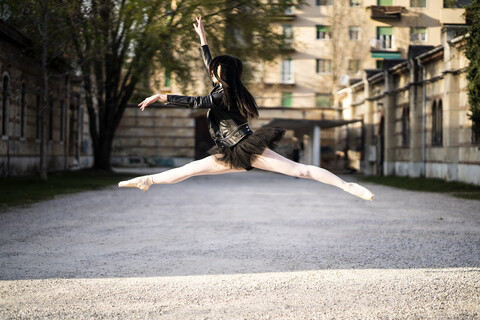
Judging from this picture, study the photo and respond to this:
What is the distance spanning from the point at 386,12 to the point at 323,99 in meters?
13.9

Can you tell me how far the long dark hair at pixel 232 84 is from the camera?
5840mm

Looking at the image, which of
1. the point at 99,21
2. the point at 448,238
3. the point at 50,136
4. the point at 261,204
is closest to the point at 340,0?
the point at 50,136

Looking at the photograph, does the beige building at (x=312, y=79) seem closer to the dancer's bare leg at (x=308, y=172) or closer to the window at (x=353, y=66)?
the window at (x=353, y=66)

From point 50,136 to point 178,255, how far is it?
28.2m

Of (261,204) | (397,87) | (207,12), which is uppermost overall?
(207,12)

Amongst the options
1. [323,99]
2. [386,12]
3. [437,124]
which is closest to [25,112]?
[437,124]

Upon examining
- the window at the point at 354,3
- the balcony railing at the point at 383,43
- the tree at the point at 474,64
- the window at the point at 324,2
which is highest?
the window at the point at 324,2

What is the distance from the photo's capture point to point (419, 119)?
29.9 metres

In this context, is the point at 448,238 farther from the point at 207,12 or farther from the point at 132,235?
the point at 207,12

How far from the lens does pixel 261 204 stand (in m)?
16.7

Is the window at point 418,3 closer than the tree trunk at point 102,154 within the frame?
No

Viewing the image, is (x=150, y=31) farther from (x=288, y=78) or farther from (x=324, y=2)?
(x=324, y=2)

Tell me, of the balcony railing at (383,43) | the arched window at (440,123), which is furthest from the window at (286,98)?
the arched window at (440,123)

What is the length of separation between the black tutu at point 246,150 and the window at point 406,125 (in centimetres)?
2689
